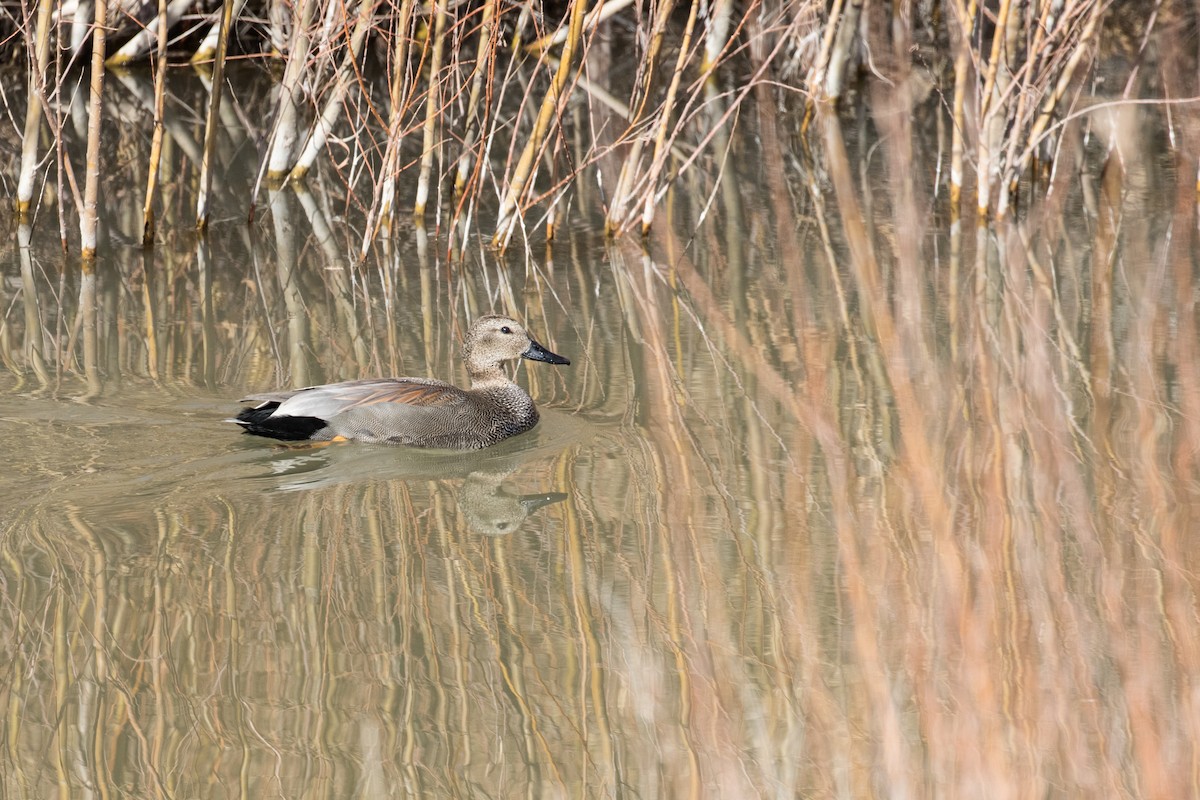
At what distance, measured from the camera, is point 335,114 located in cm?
899

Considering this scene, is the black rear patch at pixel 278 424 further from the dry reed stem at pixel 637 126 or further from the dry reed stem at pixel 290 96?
the dry reed stem at pixel 637 126

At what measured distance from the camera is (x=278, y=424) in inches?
221

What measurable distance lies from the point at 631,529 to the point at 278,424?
1.43 meters

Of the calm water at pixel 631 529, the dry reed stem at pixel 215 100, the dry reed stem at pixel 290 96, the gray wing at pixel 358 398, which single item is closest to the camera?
the calm water at pixel 631 529

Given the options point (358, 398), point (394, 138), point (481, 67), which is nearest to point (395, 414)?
point (358, 398)

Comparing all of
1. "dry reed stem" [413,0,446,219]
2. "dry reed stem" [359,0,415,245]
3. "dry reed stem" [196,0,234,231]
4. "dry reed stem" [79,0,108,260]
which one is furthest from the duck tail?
"dry reed stem" [196,0,234,231]

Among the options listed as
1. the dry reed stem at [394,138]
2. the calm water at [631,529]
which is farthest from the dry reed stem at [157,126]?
the dry reed stem at [394,138]

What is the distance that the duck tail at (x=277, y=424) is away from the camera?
561 cm

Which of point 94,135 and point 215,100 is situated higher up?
point 215,100

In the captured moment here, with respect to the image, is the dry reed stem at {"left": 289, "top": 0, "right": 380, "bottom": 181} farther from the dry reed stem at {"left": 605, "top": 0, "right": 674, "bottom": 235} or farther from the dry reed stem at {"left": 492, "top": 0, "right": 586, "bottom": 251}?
the dry reed stem at {"left": 605, "top": 0, "right": 674, "bottom": 235}

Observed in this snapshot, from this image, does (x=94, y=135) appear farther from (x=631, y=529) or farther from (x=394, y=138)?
(x=631, y=529)

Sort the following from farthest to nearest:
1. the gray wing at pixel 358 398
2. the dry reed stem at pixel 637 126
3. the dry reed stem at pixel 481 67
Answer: the dry reed stem at pixel 637 126
the dry reed stem at pixel 481 67
the gray wing at pixel 358 398

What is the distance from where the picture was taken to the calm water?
12.1 ft

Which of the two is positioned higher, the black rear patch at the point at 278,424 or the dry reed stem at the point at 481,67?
the dry reed stem at the point at 481,67
